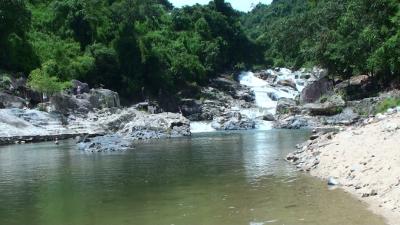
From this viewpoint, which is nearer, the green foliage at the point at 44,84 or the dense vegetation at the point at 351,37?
the dense vegetation at the point at 351,37

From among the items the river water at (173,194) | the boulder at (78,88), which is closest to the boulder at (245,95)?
the boulder at (78,88)

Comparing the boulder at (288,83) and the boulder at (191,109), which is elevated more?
the boulder at (288,83)

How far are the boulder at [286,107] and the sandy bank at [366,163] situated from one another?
117 feet

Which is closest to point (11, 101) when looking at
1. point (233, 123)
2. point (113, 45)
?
point (233, 123)

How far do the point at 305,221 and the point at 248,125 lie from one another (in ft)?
148

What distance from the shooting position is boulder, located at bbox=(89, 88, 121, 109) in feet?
204

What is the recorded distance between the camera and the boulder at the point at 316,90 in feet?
217

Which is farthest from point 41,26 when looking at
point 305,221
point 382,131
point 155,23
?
point 305,221

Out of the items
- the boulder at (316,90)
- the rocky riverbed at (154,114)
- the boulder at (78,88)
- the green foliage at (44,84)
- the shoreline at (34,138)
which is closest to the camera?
the shoreline at (34,138)

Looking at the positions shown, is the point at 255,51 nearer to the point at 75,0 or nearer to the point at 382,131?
the point at 75,0

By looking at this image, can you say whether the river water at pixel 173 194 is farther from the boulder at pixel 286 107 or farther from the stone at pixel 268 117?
the boulder at pixel 286 107

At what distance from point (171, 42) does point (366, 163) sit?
269 feet

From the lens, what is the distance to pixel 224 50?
104m

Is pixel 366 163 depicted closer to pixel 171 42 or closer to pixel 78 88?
pixel 78 88
